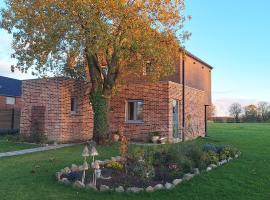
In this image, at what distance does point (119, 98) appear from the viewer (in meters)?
22.7

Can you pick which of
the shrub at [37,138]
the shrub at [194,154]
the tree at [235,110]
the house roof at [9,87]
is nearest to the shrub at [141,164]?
the shrub at [194,154]

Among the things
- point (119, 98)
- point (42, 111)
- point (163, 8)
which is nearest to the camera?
point (163, 8)

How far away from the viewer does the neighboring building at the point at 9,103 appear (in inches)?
1027

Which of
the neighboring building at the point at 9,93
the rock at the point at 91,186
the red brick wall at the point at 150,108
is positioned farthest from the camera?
the neighboring building at the point at 9,93

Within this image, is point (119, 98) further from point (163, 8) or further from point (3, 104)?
point (3, 104)

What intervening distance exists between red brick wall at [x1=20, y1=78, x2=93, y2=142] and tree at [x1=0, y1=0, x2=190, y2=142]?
1234 mm

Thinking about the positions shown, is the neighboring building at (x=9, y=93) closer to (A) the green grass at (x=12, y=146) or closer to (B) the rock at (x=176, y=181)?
(A) the green grass at (x=12, y=146)

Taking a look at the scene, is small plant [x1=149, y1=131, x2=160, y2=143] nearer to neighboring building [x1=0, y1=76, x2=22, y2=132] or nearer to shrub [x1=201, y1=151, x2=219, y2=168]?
shrub [x1=201, y1=151, x2=219, y2=168]

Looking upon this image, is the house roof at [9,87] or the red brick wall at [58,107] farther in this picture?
the house roof at [9,87]

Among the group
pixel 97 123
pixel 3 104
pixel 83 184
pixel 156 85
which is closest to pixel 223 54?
pixel 156 85

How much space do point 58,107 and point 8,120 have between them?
325 inches

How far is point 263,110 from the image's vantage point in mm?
70250

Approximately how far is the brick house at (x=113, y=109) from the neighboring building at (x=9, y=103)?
17.7 ft

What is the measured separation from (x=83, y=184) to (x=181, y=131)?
50.0 ft
